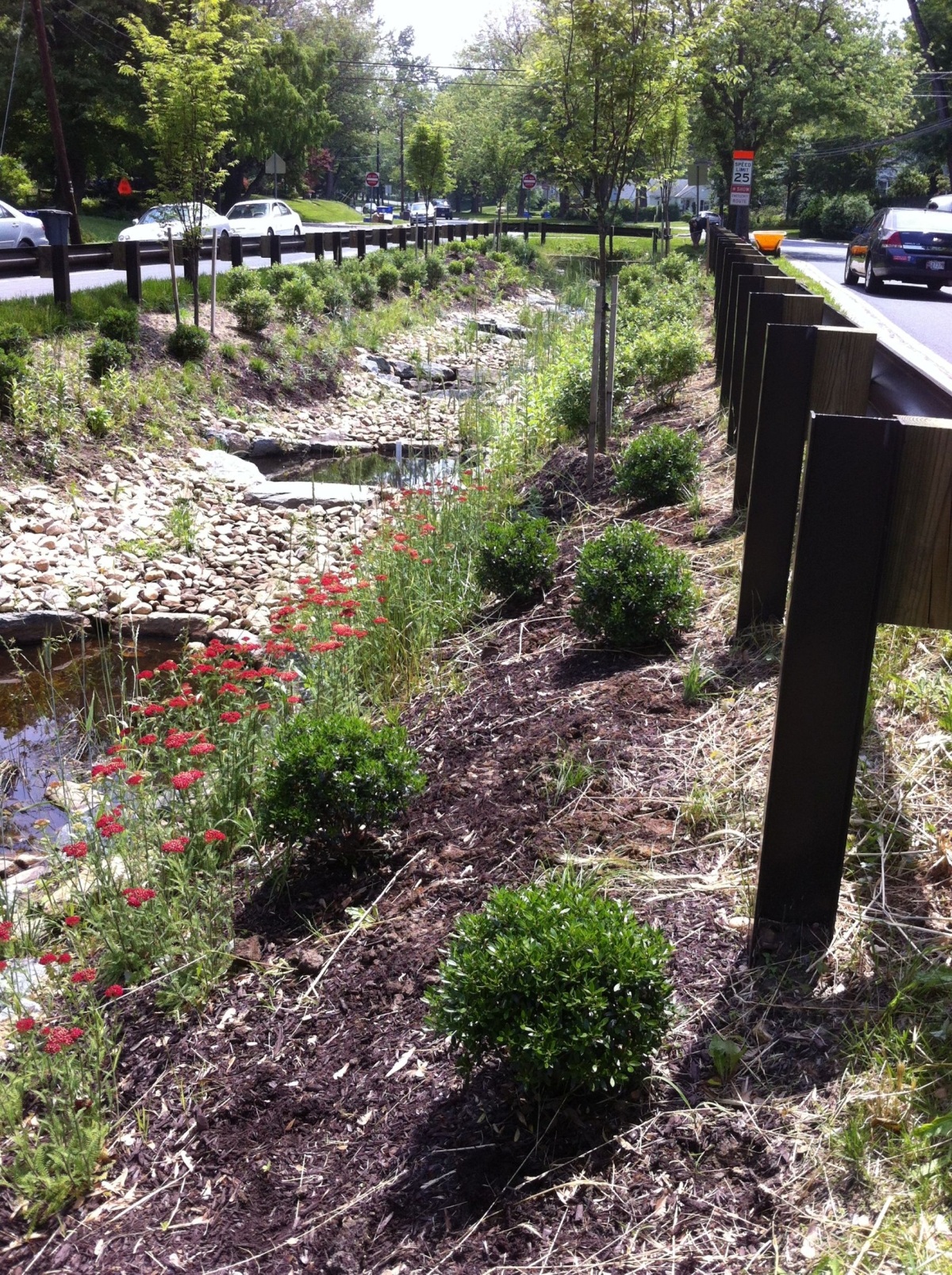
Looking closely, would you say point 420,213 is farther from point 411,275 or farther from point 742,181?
point 411,275

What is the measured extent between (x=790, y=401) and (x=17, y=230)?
21003 mm

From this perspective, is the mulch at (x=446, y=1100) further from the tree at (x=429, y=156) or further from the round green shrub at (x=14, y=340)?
the tree at (x=429, y=156)

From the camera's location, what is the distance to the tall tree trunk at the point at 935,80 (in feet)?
168

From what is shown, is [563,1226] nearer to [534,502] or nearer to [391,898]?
[391,898]

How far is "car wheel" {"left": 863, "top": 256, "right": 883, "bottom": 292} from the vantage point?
62.8 ft

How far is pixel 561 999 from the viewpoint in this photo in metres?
2.40

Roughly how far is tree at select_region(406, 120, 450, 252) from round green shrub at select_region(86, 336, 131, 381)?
2202 cm

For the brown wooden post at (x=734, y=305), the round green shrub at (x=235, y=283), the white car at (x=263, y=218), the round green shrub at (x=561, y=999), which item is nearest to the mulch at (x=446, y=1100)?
the round green shrub at (x=561, y=999)

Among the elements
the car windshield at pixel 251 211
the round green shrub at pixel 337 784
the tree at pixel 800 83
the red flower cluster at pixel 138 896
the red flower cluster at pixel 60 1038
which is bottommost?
the red flower cluster at pixel 60 1038

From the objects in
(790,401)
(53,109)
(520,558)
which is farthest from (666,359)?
(53,109)

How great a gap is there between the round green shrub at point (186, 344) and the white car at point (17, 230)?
304 inches

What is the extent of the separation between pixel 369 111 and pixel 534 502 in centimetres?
8712

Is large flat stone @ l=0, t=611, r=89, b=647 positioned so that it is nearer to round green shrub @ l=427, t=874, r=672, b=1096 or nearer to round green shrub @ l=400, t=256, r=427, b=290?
round green shrub @ l=427, t=874, r=672, b=1096

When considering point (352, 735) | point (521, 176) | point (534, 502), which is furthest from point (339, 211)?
point (352, 735)
